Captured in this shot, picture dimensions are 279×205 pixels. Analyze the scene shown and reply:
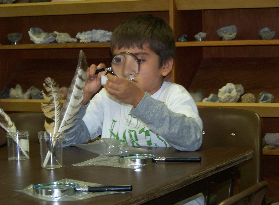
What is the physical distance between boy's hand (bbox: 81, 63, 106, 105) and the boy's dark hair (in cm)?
19

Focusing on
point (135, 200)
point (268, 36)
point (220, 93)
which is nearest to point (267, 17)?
point (268, 36)

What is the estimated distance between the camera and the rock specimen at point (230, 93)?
8.70 feet

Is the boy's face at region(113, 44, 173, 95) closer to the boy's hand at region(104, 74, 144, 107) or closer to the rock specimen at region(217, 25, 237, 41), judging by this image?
the boy's hand at region(104, 74, 144, 107)

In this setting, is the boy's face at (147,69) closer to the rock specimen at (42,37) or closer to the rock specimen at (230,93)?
the rock specimen at (230,93)

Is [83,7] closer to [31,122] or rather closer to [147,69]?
[31,122]

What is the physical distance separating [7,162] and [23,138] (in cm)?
11

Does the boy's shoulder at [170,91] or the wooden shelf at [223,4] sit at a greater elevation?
the wooden shelf at [223,4]

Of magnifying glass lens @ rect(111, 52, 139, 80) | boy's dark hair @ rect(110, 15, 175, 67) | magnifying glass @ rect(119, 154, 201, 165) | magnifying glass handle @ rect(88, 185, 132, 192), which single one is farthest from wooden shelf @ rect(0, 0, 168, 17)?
magnifying glass handle @ rect(88, 185, 132, 192)

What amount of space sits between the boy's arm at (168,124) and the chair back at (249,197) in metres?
0.40

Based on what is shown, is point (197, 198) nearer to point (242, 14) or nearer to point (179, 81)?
point (179, 81)

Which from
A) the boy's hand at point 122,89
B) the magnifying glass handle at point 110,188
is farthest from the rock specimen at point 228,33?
the magnifying glass handle at point 110,188

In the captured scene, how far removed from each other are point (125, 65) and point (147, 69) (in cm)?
24

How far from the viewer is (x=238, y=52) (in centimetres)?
310

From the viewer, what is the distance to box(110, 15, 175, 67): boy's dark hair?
5.74 ft
